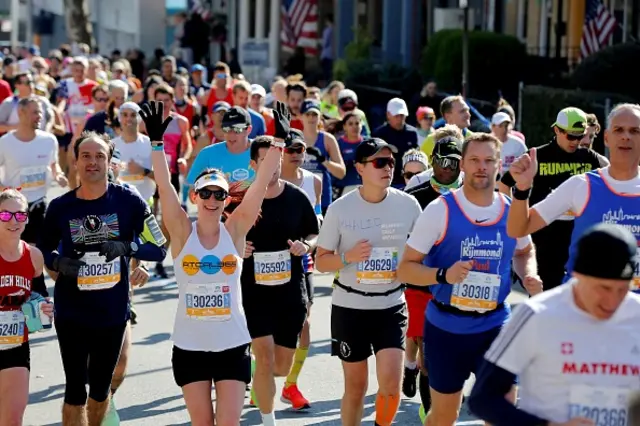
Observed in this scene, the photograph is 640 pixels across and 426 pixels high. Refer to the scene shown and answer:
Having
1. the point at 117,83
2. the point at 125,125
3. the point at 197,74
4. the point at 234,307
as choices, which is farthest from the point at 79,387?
the point at 197,74

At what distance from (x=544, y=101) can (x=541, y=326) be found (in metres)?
16.1

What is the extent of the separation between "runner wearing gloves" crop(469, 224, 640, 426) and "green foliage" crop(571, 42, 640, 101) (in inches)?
639

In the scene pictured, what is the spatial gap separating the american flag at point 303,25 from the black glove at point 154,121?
110 ft

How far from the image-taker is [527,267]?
276 inches

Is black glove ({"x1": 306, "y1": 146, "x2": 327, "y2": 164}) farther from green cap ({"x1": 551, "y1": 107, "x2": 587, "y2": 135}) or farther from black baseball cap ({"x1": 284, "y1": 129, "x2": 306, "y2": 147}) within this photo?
green cap ({"x1": 551, "y1": 107, "x2": 587, "y2": 135})

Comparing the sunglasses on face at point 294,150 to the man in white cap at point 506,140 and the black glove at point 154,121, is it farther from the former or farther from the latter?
the man in white cap at point 506,140

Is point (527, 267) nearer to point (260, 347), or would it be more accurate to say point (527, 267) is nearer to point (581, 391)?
point (260, 347)

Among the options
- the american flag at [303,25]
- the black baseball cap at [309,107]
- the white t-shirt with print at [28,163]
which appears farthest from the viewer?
the american flag at [303,25]

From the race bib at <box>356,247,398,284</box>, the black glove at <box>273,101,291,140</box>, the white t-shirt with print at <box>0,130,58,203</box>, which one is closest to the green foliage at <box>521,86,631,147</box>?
the white t-shirt with print at <box>0,130,58,203</box>

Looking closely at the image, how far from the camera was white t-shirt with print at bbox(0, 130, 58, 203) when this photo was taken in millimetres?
11961

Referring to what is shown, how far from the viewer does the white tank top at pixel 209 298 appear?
6805 millimetres

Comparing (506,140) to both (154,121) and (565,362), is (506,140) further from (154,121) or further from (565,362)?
(565,362)

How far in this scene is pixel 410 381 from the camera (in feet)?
30.2

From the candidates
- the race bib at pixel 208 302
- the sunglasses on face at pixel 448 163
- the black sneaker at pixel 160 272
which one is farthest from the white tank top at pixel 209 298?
the black sneaker at pixel 160 272
